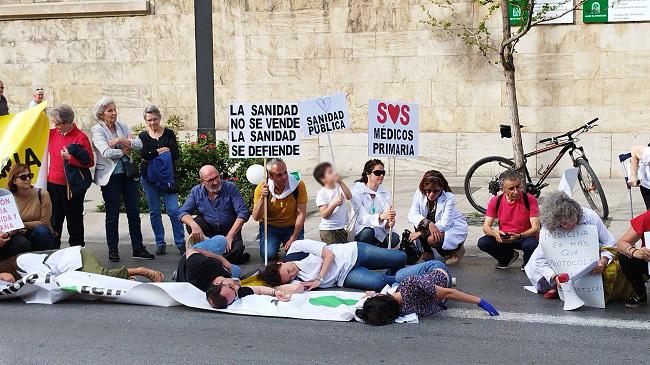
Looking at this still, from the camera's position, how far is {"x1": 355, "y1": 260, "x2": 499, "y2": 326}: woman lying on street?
22.5 ft

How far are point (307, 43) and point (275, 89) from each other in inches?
37.0

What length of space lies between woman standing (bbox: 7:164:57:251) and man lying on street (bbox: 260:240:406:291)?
223 cm

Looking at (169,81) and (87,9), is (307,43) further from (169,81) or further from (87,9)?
Result: (87,9)

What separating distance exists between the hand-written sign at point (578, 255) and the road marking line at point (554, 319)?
0.35 m

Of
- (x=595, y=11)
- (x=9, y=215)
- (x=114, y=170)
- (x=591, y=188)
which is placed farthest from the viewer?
(x=595, y=11)

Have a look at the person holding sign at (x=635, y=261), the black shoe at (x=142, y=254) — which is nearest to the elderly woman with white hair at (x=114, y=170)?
the black shoe at (x=142, y=254)

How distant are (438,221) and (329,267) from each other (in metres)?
1.77

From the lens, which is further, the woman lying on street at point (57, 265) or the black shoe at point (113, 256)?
the black shoe at point (113, 256)

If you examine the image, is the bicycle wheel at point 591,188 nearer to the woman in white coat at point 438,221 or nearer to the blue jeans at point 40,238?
the woman in white coat at point 438,221

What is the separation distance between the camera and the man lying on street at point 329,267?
781 centimetres

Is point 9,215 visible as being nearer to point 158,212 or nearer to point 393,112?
point 158,212

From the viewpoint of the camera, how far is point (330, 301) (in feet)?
24.4

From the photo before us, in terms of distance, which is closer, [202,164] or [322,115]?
[322,115]

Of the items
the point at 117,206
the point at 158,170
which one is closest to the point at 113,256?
the point at 117,206
